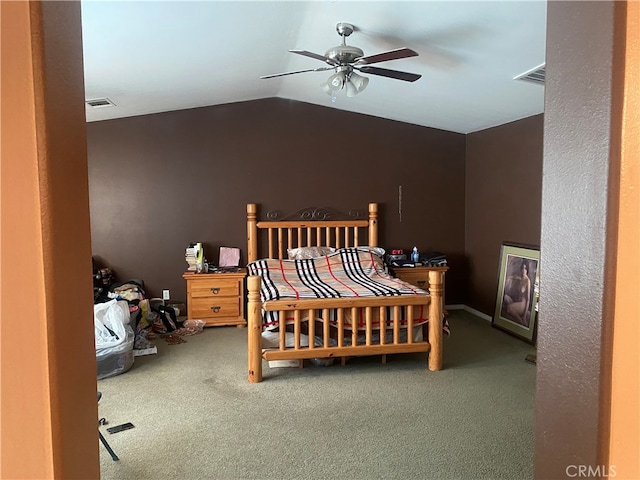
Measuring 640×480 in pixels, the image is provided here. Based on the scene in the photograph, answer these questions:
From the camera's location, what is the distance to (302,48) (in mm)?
3576

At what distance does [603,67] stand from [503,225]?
4.20 meters

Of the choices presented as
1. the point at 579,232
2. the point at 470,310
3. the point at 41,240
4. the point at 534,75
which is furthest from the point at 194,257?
the point at 579,232

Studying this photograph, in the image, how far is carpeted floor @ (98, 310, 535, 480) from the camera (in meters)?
2.23

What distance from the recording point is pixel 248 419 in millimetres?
2711

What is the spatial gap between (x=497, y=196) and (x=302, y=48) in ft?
8.64

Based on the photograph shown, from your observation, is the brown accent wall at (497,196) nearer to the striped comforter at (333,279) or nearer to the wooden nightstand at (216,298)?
the striped comforter at (333,279)

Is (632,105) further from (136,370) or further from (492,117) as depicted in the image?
(492,117)

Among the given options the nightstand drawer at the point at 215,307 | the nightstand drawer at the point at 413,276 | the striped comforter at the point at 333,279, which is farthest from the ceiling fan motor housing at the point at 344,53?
the nightstand drawer at the point at 215,307

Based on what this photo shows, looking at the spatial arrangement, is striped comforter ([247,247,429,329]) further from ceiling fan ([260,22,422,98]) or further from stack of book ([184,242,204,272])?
ceiling fan ([260,22,422,98])

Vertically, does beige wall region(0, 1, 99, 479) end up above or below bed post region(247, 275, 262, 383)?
above

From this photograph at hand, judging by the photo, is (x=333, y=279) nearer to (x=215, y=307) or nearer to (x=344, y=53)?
(x=215, y=307)

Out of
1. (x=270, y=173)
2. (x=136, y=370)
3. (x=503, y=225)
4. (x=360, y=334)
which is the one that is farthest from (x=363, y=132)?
(x=136, y=370)

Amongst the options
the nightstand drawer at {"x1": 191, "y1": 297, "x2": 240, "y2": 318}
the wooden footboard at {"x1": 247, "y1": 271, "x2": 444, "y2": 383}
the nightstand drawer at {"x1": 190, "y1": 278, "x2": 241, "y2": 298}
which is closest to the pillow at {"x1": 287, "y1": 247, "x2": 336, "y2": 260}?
the nightstand drawer at {"x1": 190, "y1": 278, "x2": 241, "y2": 298}

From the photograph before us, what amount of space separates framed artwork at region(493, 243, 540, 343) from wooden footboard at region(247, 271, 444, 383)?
1.19m
